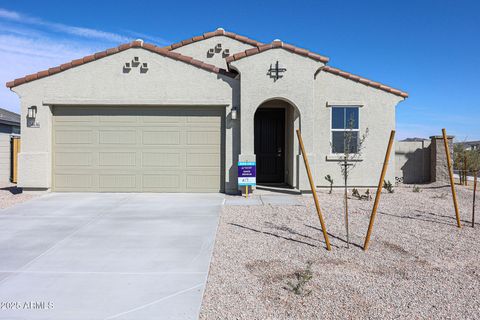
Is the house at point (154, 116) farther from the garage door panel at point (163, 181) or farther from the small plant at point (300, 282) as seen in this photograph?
the small plant at point (300, 282)

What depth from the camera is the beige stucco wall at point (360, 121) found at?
10695 millimetres

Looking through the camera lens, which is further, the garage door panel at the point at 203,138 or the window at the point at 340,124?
the window at the point at 340,124

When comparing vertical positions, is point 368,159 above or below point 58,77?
below

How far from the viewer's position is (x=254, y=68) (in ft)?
31.2

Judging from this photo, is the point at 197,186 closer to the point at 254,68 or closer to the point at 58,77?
the point at 254,68

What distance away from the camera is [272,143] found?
11953 millimetres

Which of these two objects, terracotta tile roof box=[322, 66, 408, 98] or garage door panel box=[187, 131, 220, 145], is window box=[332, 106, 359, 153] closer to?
terracotta tile roof box=[322, 66, 408, 98]

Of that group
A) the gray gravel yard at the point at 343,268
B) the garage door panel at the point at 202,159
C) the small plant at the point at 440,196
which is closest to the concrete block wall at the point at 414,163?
the small plant at the point at 440,196

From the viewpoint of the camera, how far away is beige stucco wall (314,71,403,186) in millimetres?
10695

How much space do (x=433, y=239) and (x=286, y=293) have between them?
3.57 metres

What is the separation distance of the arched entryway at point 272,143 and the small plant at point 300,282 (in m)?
7.71

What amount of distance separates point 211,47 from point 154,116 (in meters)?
4.67

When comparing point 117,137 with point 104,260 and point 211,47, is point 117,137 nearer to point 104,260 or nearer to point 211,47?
point 211,47

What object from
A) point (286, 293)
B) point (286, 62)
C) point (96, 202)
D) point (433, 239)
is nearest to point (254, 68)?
point (286, 62)
